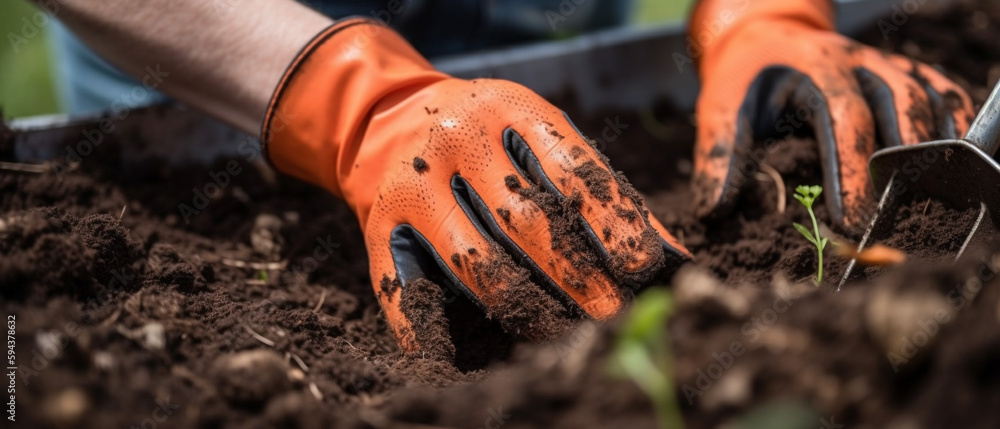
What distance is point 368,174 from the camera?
1.56 meters

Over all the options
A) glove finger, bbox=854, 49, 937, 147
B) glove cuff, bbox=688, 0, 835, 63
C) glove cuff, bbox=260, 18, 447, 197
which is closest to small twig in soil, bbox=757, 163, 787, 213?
glove finger, bbox=854, 49, 937, 147

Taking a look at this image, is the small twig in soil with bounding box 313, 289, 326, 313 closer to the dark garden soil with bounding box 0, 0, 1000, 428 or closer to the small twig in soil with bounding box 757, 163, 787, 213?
the dark garden soil with bounding box 0, 0, 1000, 428

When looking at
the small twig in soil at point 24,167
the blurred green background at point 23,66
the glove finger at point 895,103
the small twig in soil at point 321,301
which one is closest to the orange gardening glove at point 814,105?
the glove finger at point 895,103

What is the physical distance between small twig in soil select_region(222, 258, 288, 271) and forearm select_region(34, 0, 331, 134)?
366 mm

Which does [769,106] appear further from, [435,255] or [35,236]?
[35,236]

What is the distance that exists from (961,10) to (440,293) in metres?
2.54

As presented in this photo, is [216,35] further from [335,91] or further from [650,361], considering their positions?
[650,361]

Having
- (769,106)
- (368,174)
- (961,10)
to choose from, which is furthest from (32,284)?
(961,10)

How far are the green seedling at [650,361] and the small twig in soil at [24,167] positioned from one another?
159cm

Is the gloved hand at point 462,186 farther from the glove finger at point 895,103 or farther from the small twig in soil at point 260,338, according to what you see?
the glove finger at point 895,103

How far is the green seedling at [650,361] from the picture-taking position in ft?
2.56

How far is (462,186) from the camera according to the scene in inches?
59.3

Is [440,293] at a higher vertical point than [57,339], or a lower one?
lower

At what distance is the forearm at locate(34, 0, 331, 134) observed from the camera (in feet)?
5.50
